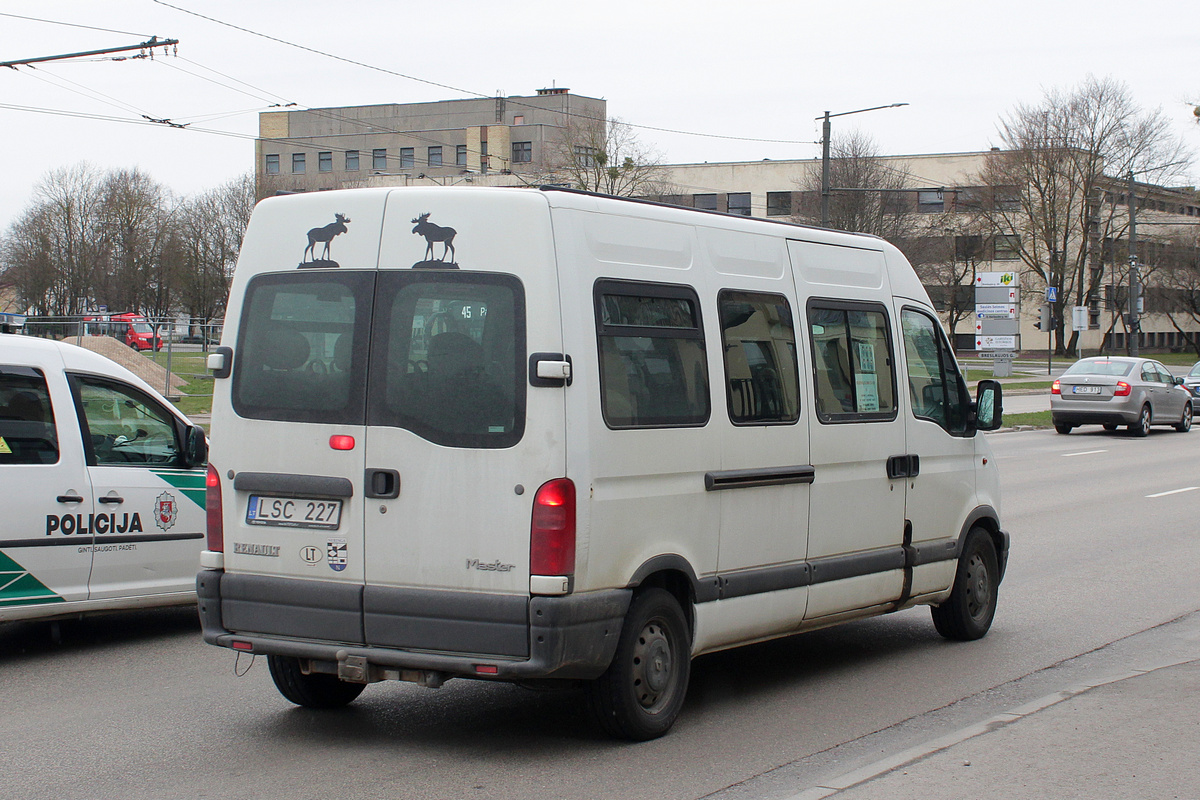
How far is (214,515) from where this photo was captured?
5766mm

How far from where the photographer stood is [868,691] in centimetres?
663

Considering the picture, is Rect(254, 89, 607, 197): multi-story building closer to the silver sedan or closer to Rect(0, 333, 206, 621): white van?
the silver sedan

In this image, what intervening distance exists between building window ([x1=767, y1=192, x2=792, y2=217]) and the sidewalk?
3390 inches

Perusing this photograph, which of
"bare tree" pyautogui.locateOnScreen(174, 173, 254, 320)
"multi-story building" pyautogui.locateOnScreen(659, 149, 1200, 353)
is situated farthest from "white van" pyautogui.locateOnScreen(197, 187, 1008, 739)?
"bare tree" pyautogui.locateOnScreen(174, 173, 254, 320)

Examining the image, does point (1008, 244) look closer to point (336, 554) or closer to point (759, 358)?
→ point (759, 358)

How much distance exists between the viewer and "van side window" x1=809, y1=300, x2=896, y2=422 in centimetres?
668

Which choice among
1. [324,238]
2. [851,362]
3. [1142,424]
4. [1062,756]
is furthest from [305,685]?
[1142,424]

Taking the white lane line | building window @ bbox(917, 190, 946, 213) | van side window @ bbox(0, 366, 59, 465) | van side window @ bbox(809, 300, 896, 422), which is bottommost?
the white lane line

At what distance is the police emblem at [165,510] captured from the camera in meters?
7.65

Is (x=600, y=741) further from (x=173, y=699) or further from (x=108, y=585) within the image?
(x=108, y=585)

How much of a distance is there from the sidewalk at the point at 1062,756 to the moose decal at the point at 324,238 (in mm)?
2883

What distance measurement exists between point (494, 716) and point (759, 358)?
205 cm

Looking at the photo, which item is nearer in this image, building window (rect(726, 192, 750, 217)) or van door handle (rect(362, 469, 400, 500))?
van door handle (rect(362, 469, 400, 500))

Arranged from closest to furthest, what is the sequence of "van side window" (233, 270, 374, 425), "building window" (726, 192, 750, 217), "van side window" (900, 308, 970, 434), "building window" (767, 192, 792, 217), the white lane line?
"van side window" (233, 270, 374, 425)
"van side window" (900, 308, 970, 434)
the white lane line
"building window" (767, 192, 792, 217)
"building window" (726, 192, 750, 217)
